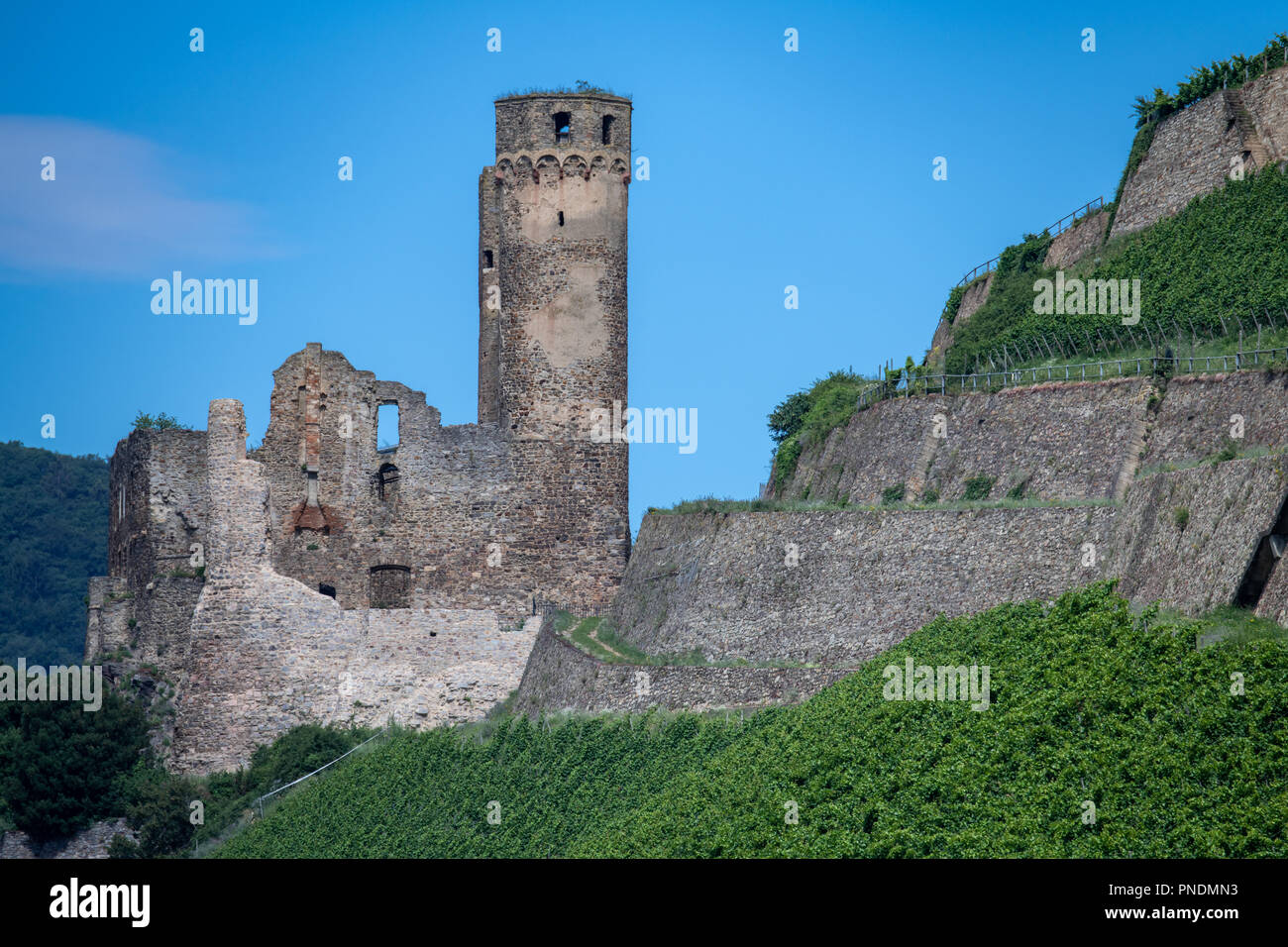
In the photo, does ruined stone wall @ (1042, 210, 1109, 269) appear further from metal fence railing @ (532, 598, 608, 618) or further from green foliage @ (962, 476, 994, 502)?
metal fence railing @ (532, 598, 608, 618)

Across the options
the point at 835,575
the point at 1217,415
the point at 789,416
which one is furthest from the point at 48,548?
the point at 1217,415

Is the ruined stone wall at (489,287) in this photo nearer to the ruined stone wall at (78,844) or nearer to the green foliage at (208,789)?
the green foliage at (208,789)

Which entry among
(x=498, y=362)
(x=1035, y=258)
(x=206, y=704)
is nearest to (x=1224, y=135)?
(x=1035, y=258)

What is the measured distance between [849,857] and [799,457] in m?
24.3

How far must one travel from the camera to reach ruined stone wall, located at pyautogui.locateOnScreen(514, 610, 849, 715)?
35812mm

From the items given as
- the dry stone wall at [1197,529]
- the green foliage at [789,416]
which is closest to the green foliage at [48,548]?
the green foliage at [789,416]

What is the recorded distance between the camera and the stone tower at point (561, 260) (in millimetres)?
46688

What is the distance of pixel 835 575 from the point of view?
37656 millimetres

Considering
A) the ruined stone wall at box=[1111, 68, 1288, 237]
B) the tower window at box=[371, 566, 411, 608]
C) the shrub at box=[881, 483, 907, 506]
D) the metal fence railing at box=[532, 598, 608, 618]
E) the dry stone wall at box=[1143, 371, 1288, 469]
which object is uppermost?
the ruined stone wall at box=[1111, 68, 1288, 237]

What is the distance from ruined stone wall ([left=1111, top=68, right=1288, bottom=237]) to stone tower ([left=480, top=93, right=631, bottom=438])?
1137 cm

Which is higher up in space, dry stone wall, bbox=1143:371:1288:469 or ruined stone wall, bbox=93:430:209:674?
dry stone wall, bbox=1143:371:1288:469

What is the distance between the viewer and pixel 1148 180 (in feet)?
159

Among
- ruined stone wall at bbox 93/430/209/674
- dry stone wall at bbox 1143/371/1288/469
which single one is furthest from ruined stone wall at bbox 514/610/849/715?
ruined stone wall at bbox 93/430/209/674
